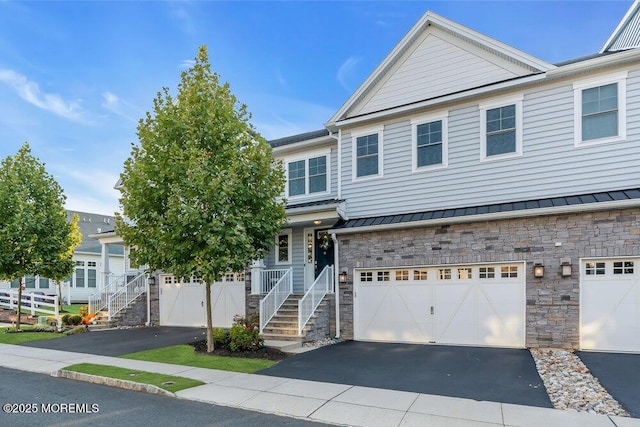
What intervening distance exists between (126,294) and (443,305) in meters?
13.4

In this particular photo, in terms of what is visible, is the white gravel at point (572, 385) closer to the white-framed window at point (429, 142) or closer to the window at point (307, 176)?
the white-framed window at point (429, 142)

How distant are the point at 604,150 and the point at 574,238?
7.88 ft

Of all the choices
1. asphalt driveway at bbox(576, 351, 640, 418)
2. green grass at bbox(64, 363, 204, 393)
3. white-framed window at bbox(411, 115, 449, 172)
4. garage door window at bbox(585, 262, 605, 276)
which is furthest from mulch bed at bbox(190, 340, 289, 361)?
garage door window at bbox(585, 262, 605, 276)

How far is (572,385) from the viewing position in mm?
6906

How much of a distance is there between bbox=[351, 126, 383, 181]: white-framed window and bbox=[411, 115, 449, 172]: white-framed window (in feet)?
3.79

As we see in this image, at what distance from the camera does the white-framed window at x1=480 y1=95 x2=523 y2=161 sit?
11.2 m

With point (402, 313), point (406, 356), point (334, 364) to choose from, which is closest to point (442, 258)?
point (402, 313)

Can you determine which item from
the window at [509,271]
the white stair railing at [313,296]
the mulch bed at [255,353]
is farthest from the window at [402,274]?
the mulch bed at [255,353]

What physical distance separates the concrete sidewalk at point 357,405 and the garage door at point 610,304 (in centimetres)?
459

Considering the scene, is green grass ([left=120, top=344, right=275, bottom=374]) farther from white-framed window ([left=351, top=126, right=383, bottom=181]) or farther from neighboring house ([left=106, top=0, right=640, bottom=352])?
white-framed window ([left=351, top=126, right=383, bottom=181])

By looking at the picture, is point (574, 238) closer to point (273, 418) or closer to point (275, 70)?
point (273, 418)

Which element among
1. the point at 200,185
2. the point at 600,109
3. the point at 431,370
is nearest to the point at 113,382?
the point at 200,185

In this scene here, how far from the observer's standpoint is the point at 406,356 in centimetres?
975

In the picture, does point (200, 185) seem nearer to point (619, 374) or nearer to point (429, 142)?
point (429, 142)
